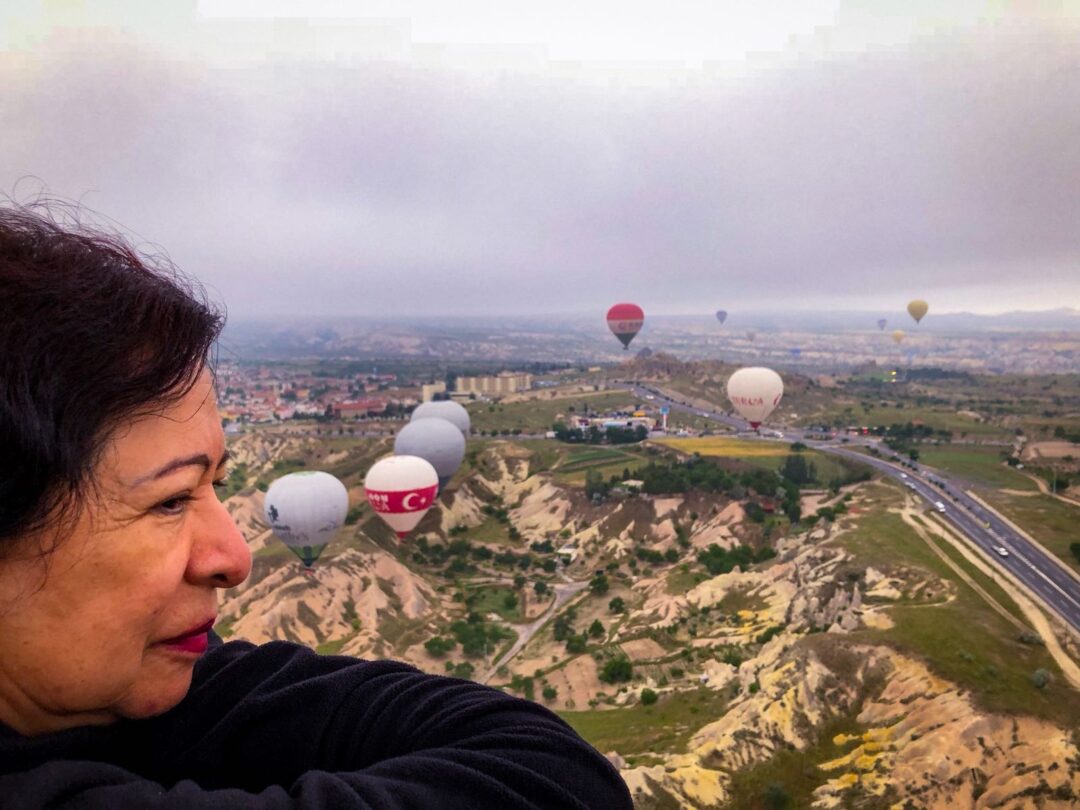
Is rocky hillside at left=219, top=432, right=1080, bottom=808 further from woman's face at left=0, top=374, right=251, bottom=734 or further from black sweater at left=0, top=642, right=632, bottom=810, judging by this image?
woman's face at left=0, top=374, right=251, bottom=734

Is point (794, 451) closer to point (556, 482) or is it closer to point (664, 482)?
point (664, 482)

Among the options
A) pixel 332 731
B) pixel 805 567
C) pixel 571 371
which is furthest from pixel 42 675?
pixel 571 371

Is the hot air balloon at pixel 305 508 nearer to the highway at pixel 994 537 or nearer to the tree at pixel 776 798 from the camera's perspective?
the tree at pixel 776 798

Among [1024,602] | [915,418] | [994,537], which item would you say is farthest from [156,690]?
[915,418]

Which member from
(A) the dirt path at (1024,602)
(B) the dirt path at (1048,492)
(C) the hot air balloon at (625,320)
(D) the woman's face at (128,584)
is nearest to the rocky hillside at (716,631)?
(A) the dirt path at (1024,602)

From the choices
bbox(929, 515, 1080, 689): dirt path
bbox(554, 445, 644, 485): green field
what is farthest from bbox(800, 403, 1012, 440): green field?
bbox(929, 515, 1080, 689): dirt path

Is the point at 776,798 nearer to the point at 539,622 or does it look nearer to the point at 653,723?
the point at 653,723
